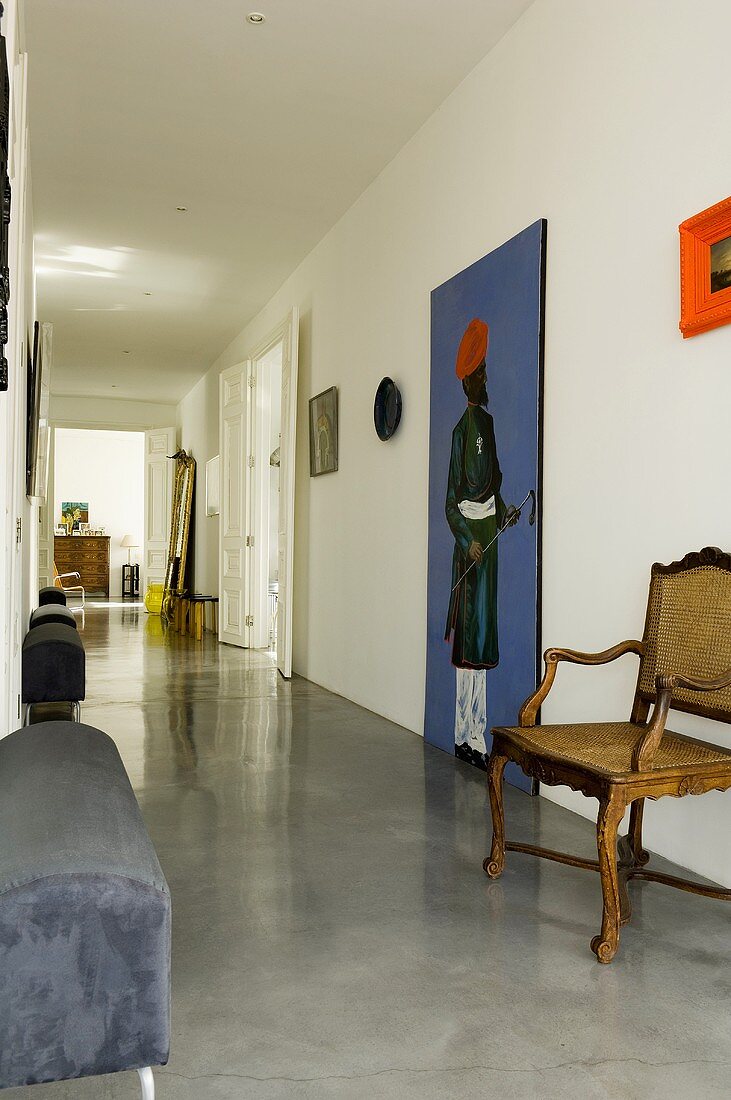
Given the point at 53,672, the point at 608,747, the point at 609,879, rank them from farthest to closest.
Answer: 1. the point at 53,672
2. the point at 608,747
3. the point at 609,879

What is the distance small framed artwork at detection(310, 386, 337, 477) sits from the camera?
6602mm

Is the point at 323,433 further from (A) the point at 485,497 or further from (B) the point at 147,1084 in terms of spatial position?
(B) the point at 147,1084

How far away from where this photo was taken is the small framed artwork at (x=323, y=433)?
6.60 m

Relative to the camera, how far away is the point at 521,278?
13.0 feet

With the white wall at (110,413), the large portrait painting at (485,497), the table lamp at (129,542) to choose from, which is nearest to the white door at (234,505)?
the large portrait painting at (485,497)

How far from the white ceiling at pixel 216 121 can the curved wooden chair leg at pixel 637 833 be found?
3.45 m

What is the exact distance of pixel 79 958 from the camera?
1.35 m

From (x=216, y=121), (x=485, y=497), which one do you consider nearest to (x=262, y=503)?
(x=216, y=121)

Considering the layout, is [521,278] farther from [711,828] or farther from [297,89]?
[711,828]

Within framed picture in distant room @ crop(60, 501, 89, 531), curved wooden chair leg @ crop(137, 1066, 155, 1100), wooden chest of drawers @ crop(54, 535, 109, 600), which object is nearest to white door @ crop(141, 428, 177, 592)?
wooden chest of drawers @ crop(54, 535, 109, 600)

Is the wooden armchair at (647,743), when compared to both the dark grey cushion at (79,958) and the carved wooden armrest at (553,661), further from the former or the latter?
the dark grey cushion at (79,958)

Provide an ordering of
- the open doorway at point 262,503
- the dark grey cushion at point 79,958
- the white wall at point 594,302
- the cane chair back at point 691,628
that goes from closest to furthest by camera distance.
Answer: the dark grey cushion at point 79,958
the cane chair back at point 691,628
the white wall at point 594,302
the open doorway at point 262,503

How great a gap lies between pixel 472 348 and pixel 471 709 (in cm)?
177

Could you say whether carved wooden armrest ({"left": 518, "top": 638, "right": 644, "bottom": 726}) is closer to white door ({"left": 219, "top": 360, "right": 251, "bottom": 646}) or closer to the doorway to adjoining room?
white door ({"left": 219, "top": 360, "right": 251, "bottom": 646})
